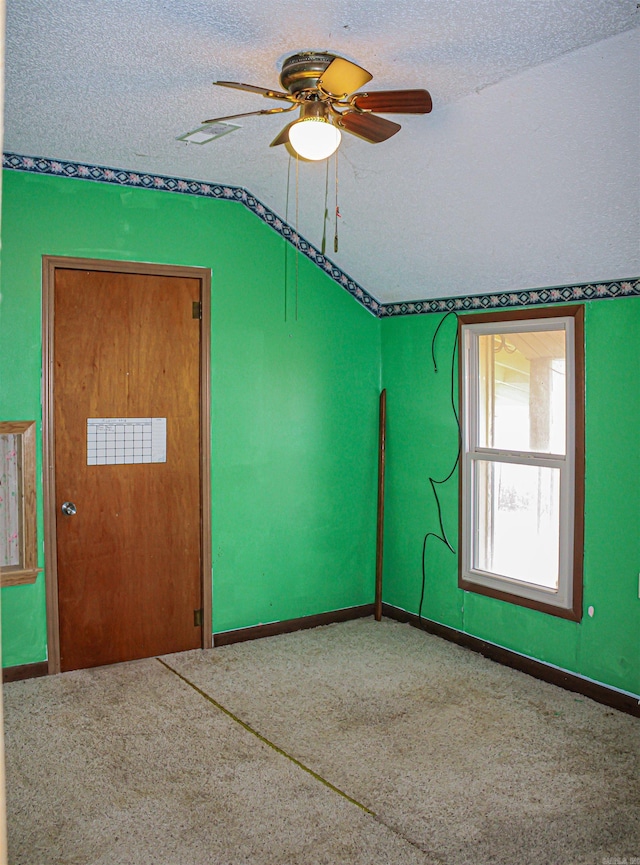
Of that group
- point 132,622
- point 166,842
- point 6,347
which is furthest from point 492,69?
point 132,622

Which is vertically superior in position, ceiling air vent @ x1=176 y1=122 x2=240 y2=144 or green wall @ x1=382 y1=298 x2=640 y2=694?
ceiling air vent @ x1=176 y1=122 x2=240 y2=144

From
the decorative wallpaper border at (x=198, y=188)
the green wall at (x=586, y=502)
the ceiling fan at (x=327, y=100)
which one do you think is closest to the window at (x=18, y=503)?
the decorative wallpaper border at (x=198, y=188)

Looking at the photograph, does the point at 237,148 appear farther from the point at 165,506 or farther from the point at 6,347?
the point at 165,506

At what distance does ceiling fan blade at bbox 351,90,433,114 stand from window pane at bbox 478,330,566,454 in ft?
5.72

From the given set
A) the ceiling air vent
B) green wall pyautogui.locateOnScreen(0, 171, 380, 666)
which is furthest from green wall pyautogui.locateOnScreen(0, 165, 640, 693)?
the ceiling air vent

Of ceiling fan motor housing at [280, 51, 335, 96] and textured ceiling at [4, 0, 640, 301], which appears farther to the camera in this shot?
ceiling fan motor housing at [280, 51, 335, 96]

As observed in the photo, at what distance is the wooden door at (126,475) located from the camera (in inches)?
153

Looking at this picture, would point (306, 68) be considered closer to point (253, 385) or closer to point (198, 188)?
point (198, 188)

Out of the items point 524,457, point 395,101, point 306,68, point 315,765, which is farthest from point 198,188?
point 315,765

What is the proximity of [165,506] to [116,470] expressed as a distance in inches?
13.7

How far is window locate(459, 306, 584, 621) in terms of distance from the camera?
146 inches

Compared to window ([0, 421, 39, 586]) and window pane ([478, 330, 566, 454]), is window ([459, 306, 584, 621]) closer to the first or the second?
window pane ([478, 330, 566, 454])

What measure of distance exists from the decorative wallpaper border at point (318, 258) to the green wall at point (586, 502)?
0.08 meters

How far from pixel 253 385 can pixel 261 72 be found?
195cm
